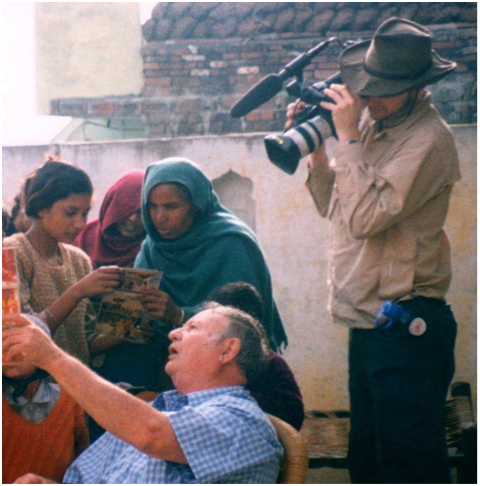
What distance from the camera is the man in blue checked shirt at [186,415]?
2.02m

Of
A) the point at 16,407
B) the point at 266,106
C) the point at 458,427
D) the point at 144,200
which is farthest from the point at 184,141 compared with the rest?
the point at 16,407

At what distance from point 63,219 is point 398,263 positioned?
129 cm

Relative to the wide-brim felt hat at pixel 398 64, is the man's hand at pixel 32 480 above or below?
below

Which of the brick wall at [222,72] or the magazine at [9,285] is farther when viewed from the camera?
the brick wall at [222,72]

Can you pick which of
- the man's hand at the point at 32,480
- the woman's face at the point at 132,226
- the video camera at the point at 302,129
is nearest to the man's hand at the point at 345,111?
the video camera at the point at 302,129

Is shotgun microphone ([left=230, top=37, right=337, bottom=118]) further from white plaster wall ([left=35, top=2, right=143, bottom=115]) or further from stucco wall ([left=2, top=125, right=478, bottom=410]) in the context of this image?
white plaster wall ([left=35, top=2, right=143, bottom=115])

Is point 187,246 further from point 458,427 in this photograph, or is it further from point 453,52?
point 453,52

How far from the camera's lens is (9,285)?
2125mm

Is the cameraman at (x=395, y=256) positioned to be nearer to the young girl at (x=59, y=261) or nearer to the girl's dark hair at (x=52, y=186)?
the young girl at (x=59, y=261)

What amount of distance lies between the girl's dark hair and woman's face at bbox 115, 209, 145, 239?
480mm

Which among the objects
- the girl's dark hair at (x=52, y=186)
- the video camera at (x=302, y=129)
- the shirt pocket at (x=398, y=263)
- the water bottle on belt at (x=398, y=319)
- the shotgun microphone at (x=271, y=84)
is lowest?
the water bottle on belt at (x=398, y=319)

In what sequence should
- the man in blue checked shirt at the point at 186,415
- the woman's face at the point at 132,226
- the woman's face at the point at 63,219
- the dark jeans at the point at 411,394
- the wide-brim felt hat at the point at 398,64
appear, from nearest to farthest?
the man in blue checked shirt at the point at 186,415 < the dark jeans at the point at 411,394 < the wide-brim felt hat at the point at 398,64 < the woman's face at the point at 63,219 < the woman's face at the point at 132,226

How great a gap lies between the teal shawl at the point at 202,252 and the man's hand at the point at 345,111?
668 millimetres

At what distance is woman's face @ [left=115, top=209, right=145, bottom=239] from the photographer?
384cm
